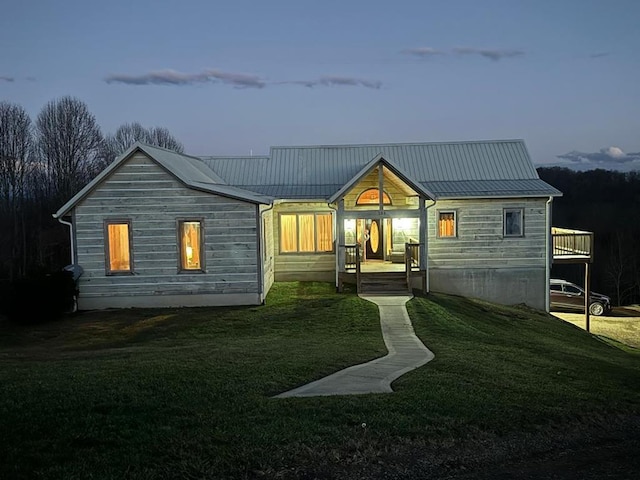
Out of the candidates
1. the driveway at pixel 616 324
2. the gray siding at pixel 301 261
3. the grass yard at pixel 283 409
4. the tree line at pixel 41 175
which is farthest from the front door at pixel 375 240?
the tree line at pixel 41 175

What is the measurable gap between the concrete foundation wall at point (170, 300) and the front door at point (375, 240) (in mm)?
7318

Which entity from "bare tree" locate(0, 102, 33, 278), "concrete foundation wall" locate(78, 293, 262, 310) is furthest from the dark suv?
"bare tree" locate(0, 102, 33, 278)

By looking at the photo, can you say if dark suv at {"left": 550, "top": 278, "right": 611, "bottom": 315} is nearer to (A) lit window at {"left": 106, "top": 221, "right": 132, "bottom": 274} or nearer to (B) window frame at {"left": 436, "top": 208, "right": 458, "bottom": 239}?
(B) window frame at {"left": 436, "top": 208, "right": 458, "bottom": 239}

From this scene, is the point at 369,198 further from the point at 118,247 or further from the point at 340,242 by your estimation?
the point at 118,247

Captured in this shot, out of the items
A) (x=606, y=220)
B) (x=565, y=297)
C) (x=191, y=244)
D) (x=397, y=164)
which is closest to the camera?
(x=191, y=244)

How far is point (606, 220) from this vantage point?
67750mm

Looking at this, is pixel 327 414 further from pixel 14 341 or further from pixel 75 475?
pixel 14 341

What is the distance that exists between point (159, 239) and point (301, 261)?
6942 millimetres

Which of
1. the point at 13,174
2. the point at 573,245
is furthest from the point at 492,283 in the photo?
the point at 13,174

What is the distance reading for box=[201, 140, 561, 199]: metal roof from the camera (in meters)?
26.1

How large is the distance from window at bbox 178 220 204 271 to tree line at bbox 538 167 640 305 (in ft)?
136

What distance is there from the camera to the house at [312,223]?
1992cm

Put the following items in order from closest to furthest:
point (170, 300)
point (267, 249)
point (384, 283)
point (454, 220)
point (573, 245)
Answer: point (170, 300)
point (384, 283)
point (267, 249)
point (454, 220)
point (573, 245)

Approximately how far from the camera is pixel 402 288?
21.7 m
